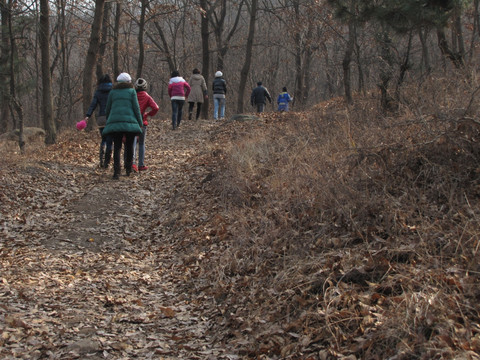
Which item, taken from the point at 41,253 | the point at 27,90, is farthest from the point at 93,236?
the point at 27,90

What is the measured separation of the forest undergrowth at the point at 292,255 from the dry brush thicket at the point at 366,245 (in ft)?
0.05

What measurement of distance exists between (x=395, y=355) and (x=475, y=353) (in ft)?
1.59

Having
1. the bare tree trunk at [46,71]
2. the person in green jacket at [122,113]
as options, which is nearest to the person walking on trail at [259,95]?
the bare tree trunk at [46,71]

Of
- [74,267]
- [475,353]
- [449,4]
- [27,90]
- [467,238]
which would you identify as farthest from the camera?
[27,90]

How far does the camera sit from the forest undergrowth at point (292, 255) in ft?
11.8

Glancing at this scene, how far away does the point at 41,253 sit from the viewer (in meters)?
6.23

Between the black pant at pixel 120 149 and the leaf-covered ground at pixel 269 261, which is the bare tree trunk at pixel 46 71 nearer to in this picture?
the black pant at pixel 120 149

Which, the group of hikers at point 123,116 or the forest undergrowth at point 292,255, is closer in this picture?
the forest undergrowth at point 292,255

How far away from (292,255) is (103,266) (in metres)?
2.52

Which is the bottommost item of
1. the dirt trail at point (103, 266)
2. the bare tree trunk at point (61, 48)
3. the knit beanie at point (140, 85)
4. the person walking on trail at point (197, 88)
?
the dirt trail at point (103, 266)

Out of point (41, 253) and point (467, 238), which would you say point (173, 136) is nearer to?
point (41, 253)

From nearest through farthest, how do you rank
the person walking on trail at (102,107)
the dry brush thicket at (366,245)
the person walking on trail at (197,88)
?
the dry brush thicket at (366,245), the person walking on trail at (102,107), the person walking on trail at (197,88)

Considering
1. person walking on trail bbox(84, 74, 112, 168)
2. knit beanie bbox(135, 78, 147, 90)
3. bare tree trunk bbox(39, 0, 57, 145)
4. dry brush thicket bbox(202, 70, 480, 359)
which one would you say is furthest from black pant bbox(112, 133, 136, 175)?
bare tree trunk bbox(39, 0, 57, 145)

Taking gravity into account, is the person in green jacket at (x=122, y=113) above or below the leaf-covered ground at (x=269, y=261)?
above
